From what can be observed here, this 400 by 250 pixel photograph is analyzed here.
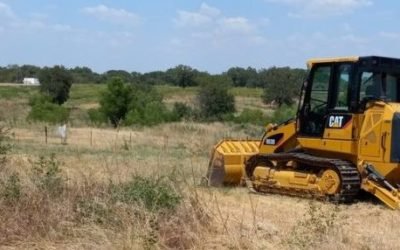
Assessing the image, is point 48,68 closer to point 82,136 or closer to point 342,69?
point 82,136

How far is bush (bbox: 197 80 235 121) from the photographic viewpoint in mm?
66625

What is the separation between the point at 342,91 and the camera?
13000 mm

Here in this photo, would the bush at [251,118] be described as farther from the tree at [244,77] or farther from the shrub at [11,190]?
the tree at [244,77]

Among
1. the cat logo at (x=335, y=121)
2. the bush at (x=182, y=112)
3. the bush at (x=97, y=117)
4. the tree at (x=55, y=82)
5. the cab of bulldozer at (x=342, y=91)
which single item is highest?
the cab of bulldozer at (x=342, y=91)

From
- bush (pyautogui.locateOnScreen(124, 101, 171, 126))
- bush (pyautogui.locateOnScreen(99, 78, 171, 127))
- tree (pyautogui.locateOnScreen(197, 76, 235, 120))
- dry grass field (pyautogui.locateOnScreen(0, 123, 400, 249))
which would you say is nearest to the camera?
dry grass field (pyautogui.locateOnScreen(0, 123, 400, 249))

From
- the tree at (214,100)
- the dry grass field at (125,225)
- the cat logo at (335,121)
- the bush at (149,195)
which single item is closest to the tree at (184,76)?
the tree at (214,100)

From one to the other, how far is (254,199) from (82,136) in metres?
24.6

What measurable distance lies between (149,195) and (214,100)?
5964 cm

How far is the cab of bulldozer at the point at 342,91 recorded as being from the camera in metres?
12.7

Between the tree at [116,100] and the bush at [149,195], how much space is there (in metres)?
49.0

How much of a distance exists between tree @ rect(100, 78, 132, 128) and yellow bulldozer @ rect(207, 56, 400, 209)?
43.7 meters

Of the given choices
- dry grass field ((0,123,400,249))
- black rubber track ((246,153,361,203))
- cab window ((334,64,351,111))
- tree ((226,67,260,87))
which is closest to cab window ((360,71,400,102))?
cab window ((334,64,351,111))

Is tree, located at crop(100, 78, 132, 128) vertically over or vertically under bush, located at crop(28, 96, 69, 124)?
over

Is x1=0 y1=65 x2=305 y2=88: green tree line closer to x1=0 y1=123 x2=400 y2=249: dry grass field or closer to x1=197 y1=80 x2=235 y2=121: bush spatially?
x1=197 y1=80 x2=235 y2=121: bush
